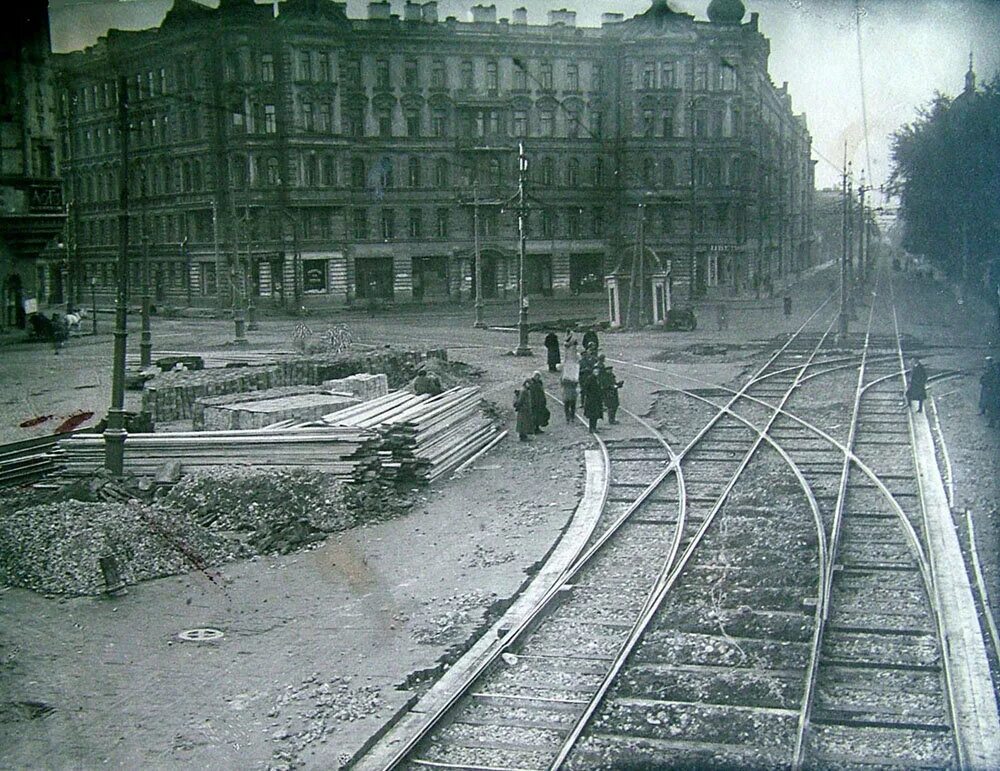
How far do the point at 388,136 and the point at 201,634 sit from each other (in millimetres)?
9770

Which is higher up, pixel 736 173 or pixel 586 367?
pixel 736 173

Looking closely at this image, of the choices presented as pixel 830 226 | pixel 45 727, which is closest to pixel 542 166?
pixel 45 727

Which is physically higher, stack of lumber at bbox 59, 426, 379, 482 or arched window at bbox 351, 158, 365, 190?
arched window at bbox 351, 158, 365, 190

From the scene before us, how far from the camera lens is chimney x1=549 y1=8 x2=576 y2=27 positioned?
11432 mm

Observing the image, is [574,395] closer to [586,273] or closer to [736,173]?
[736,173]

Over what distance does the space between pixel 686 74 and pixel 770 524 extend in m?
7.19

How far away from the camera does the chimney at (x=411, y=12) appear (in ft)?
44.7

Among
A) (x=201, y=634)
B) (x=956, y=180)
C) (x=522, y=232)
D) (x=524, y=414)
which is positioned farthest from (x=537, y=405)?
(x=201, y=634)

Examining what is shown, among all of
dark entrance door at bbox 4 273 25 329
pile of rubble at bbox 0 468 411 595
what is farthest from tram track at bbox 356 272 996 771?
dark entrance door at bbox 4 273 25 329

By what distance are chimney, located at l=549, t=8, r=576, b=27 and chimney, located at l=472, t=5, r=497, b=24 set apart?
0.70 m

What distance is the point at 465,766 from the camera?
6020 mm

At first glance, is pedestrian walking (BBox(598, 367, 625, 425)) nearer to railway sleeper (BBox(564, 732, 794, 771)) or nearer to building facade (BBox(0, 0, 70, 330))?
building facade (BBox(0, 0, 70, 330))

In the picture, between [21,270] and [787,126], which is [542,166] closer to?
[787,126]

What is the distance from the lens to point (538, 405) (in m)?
A: 17.2
